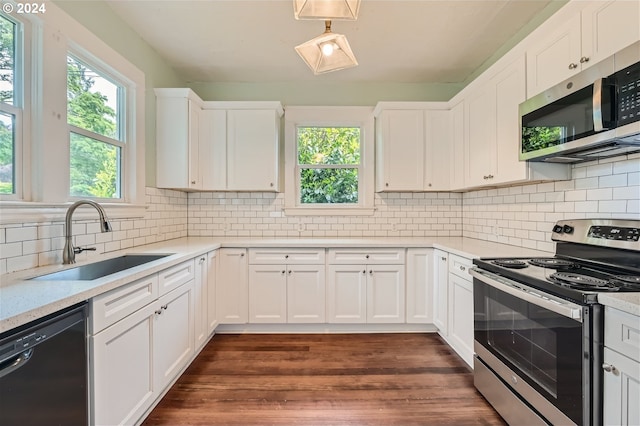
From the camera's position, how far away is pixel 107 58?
216cm

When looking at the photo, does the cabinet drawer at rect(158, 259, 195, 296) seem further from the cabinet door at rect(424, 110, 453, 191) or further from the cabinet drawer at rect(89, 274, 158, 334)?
the cabinet door at rect(424, 110, 453, 191)

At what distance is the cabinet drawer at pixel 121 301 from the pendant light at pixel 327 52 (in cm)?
169

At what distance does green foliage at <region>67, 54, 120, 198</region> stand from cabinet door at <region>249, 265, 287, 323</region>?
140cm

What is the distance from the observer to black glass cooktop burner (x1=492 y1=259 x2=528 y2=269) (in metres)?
1.73

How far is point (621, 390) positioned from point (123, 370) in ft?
7.07

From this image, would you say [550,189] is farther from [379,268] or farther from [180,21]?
[180,21]

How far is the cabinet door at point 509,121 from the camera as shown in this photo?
2066mm

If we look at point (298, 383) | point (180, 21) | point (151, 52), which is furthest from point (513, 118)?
point (151, 52)

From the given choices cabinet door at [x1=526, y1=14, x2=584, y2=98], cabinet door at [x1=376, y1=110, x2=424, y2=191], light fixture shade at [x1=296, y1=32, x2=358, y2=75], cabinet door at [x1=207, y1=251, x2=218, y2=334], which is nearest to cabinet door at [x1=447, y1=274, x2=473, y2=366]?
cabinet door at [x1=376, y1=110, x2=424, y2=191]

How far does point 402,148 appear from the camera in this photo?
10.5 ft

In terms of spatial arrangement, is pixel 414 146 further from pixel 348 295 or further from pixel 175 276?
pixel 175 276

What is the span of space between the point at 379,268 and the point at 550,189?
151 centimetres

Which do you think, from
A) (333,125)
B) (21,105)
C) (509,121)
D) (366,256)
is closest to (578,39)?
(509,121)

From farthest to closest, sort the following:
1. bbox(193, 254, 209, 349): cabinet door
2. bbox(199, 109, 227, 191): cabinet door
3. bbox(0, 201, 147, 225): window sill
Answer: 1. bbox(199, 109, 227, 191): cabinet door
2. bbox(193, 254, 209, 349): cabinet door
3. bbox(0, 201, 147, 225): window sill
